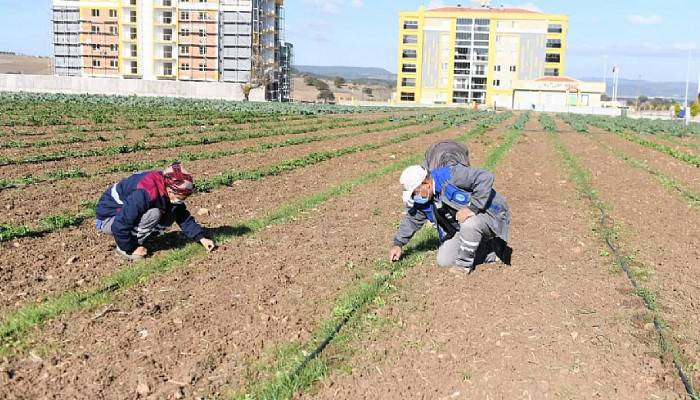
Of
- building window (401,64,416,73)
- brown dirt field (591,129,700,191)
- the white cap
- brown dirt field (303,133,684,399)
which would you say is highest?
building window (401,64,416,73)

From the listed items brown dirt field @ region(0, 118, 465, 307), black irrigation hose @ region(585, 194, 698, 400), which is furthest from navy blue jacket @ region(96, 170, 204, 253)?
black irrigation hose @ region(585, 194, 698, 400)

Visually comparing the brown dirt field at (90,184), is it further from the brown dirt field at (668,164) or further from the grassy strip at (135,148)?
the brown dirt field at (668,164)

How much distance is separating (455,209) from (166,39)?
85432mm

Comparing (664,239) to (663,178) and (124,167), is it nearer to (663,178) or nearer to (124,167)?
(663,178)

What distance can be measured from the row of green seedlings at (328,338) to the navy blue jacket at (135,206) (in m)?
2.01

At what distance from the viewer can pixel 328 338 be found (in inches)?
200

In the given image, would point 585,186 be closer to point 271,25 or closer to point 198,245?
point 198,245

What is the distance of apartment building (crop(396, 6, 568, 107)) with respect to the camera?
106 m

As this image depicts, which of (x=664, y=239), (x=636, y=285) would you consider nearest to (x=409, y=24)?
(x=664, y=239)

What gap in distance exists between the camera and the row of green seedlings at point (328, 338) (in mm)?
4316

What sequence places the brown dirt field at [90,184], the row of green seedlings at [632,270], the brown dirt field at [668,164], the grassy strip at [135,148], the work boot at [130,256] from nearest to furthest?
the row of green seedlings at [632,270]
the work boot at [130,256]
the brown dirt field at [90,184]
the grassy strip at [135,148]
the brown dirt field at [668,164]

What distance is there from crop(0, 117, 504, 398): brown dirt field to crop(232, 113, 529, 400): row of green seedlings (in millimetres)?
140

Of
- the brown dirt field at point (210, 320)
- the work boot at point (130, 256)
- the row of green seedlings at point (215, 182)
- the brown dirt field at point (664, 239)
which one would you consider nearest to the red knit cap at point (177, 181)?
the brown dirt field at point (210, 320)

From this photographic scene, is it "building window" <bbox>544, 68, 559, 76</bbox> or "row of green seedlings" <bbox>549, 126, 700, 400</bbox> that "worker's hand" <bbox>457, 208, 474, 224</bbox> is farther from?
"building window" <bbox>544, 68, 559, 76</bbox>
